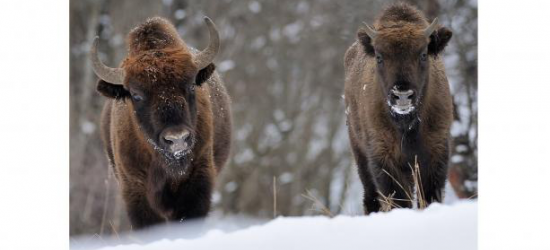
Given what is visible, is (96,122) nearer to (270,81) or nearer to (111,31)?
(111,31)

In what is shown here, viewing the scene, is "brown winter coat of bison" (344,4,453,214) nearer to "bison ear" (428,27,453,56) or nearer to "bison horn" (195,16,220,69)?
"bison ear" (428,27,453,56)

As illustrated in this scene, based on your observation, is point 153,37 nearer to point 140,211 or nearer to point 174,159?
point 174,159

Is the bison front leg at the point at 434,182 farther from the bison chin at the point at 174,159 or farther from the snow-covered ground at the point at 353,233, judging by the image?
the bison chin at the point at 174,159

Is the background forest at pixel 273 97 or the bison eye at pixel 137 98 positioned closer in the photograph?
the bison eye at pixel 137 98

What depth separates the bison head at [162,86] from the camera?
17.4 ft

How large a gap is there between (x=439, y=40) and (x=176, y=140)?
184 cm

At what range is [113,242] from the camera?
5.96m

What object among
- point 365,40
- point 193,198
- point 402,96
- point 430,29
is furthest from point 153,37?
point 430,29

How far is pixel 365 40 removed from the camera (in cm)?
558

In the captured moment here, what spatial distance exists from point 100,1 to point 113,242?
5.91 feet

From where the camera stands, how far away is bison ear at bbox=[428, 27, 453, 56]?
539cm

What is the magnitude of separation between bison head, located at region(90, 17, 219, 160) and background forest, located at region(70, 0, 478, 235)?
43cm

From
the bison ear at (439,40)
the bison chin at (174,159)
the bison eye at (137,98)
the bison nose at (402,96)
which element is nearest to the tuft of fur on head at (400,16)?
the bison ear at (439,40)
